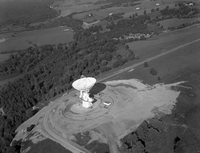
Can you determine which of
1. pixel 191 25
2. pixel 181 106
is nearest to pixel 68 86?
pixel 181 106

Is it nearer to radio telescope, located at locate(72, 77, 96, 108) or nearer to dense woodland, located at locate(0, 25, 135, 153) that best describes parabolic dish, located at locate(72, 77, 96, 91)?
radio telescope, located at locate(72, 77, 96, 108)

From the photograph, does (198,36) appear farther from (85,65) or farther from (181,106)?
(181,106)

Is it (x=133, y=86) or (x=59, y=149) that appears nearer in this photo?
(x=59, y=149)

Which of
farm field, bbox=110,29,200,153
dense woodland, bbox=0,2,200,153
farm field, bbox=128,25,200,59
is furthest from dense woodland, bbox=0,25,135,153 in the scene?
farm field, bbox=110,29,200,153

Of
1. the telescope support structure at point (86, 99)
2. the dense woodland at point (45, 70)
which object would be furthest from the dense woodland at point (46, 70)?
the telescope support structure at point (86, 99)

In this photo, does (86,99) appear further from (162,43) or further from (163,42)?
(163,42)
